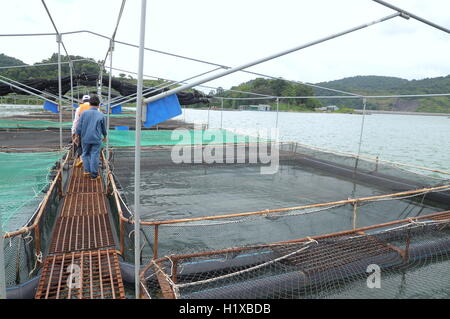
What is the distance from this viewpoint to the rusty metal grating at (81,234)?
12.3 feet

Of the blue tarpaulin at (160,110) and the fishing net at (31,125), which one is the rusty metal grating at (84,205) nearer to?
the blue tarpaulin at (160,110)

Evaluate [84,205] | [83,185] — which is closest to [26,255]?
[84,205]

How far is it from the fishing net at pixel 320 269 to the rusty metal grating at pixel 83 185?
3.24 meters

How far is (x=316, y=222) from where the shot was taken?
17.2 feet

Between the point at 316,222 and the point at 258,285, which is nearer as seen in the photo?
the point at 258,285

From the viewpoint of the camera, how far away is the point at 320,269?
138 inches

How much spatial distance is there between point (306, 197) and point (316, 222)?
7.30 ft

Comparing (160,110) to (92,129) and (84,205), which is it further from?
(92,129)

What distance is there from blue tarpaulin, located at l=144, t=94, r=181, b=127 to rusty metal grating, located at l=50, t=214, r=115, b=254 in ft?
6.61

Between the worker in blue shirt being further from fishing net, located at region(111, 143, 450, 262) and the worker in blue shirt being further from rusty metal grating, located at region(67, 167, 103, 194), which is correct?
fishing net, located at region(111, 143, 450, 262)

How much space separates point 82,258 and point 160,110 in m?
1.99

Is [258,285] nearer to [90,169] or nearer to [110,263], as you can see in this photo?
[110,263]

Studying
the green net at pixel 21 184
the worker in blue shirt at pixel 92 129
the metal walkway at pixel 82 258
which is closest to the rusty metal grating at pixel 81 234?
the metal walkway at pixel 82 258
